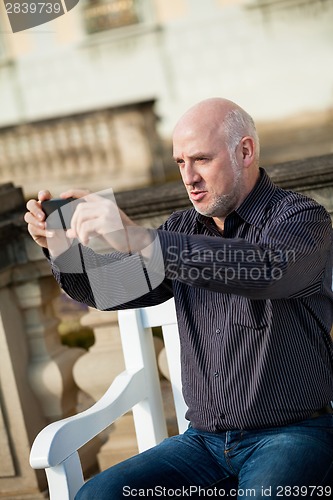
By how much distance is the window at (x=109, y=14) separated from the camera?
53.5ft

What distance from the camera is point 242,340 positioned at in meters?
1.85

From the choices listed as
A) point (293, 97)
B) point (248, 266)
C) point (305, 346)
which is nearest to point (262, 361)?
point (305, 346)

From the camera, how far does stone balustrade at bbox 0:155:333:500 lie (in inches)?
100

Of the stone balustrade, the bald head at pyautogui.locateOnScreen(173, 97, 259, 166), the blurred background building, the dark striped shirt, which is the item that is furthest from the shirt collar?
the blurred background building

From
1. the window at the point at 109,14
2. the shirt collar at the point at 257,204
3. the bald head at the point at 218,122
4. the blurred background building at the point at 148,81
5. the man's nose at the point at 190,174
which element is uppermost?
the window at the point at 109,14

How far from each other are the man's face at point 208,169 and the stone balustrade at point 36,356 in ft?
1.86

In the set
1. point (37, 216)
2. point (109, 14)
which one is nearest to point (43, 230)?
point (37, 216)

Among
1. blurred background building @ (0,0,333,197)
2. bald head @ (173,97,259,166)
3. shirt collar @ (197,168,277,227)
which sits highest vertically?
bald head @ (173,97,259,166)

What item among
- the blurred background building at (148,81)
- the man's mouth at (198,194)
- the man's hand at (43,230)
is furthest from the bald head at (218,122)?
the blurred background building at (148,81)

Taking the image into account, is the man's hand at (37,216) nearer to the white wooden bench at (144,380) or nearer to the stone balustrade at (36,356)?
the white wooden bench at (144,380)

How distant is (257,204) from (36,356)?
1085 mm

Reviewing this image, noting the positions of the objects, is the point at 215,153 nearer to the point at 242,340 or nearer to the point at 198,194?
the point at 198,194

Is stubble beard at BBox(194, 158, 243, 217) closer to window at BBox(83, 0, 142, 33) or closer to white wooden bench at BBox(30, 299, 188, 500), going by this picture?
white wooden bench at BBox(30, 299, 188, 500)

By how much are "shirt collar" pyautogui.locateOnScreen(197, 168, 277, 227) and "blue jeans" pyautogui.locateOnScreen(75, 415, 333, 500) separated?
43 centimetres
